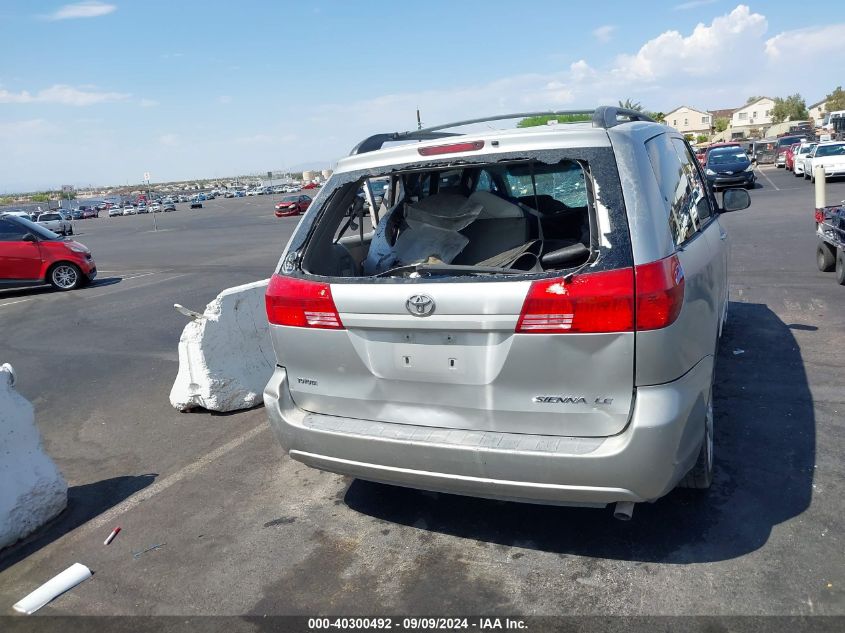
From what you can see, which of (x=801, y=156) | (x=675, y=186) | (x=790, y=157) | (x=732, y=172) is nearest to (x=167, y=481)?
(x=675, y=186)

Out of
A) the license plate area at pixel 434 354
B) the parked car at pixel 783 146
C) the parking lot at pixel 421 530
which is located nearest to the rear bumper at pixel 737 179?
the parked car at pixel 783 146

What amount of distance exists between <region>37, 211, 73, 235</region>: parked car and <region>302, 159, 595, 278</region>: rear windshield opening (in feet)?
144

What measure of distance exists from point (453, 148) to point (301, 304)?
105cm

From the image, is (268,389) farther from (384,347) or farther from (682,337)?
(682,337)

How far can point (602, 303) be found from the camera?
9.25 feet

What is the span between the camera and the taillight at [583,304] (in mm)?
2811

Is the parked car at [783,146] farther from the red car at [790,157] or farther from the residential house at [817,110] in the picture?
the residential house at [817,110]

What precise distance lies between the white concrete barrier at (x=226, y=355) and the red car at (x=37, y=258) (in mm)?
10124

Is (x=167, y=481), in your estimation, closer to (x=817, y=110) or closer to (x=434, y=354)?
(x=434, y=354)

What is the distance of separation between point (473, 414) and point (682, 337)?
957 mm

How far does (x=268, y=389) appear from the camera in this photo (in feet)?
12.1

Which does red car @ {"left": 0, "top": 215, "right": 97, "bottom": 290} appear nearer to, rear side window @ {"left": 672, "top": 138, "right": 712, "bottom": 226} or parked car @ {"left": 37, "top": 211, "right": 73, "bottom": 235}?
rear side window @ {"left": 672, "top": 138, "right": 712, "bottom": 226}

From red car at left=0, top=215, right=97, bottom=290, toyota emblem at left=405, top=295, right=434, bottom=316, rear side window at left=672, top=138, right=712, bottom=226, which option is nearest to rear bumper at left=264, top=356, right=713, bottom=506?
toyota emblem at left=405, top=295, right=434, bottom=316

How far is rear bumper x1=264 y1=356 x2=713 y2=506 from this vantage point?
2877 mm
